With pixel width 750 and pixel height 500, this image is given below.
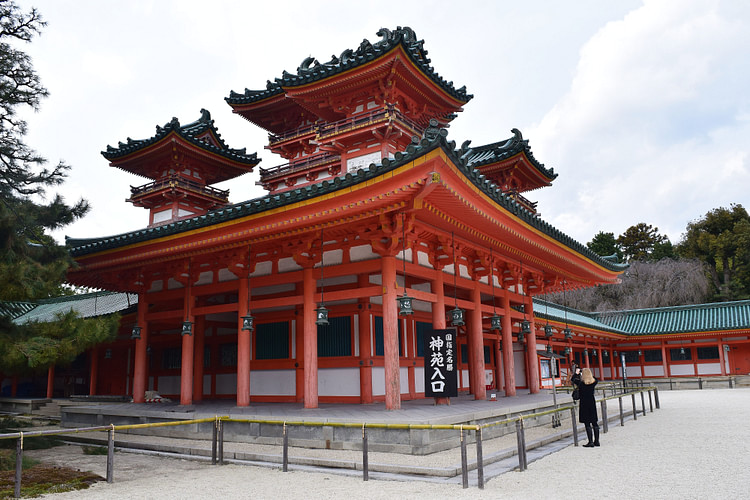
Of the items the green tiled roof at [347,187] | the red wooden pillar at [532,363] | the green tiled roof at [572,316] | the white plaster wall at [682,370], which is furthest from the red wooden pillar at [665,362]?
the green tiled roof at [347,187]

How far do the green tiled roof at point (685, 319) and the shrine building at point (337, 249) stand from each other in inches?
765

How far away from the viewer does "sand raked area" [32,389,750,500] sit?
21.9ft

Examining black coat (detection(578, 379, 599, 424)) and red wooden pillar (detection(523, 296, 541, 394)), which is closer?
black coat (detection(578, 379, 599, 424))

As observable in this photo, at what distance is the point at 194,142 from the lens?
18516mm

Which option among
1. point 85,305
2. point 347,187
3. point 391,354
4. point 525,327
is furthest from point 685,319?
point 85,305

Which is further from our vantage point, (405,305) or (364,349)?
(364,349)

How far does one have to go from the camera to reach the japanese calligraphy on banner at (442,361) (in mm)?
10875

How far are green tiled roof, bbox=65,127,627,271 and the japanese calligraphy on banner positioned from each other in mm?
2997

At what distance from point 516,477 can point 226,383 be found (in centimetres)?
1045

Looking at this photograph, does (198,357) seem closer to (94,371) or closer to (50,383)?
(94,371)

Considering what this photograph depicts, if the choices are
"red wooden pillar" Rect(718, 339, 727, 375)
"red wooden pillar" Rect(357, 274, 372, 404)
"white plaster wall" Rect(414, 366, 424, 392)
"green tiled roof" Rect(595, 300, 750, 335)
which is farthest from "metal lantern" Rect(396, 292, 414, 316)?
"red wooden pillar" Rect(718, 339, 727, 375)

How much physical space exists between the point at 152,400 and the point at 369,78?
36.6 ft

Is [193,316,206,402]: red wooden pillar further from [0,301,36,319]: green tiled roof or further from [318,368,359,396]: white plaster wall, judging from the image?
[0,301,36,319]: green tiled roof

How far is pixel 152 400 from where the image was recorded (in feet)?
50.7
